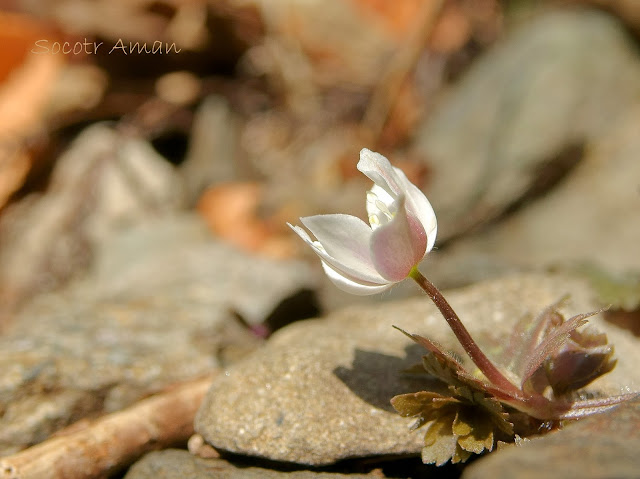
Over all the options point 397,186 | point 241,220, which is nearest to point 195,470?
point 397,186

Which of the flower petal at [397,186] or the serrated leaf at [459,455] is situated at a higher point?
the flower petal at [397,186]

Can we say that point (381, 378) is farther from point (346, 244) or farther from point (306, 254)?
point (306, 254)

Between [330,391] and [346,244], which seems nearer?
[346,244]

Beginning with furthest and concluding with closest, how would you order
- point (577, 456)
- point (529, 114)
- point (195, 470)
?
point (529, 114), point (195, 470), point (577, 456)

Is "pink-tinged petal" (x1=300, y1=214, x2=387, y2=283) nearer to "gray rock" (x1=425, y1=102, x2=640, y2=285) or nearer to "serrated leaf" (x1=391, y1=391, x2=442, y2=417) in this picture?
"serrated leaf" (x1=391, y1=391, x2=442, y2=417)

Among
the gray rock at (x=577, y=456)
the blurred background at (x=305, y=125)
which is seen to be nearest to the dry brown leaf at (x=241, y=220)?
the blurred background at (x=305, y=125)

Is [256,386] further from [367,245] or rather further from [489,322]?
[489,322]

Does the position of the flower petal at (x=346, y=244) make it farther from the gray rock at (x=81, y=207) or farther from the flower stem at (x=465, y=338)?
the gray rock at (x=81, y=207)
